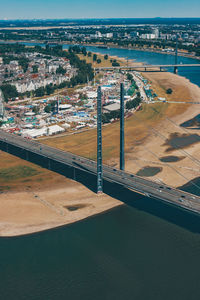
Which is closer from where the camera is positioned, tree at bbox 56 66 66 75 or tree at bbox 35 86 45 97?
tree at bbox 35 86 45 97

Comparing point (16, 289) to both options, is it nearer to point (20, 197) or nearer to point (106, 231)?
point (106, 231)

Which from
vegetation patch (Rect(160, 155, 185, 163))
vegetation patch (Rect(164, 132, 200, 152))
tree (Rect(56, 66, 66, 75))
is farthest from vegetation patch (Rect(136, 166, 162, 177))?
tree (Rect(56, 66, 66, 75))

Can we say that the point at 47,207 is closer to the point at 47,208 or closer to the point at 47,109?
the point at 47,208

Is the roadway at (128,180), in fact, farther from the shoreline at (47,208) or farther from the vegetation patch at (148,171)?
the vegetation patch at (148,171)

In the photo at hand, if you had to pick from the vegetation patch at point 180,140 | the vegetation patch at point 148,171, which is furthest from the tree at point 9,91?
the vegetation patch at point 148,171

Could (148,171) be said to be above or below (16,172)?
above

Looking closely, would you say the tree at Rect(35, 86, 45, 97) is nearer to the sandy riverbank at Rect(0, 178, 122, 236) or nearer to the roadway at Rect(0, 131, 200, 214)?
the roadway at Rect(0, 131, 200, 214)

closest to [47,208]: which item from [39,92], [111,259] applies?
[111,259]
